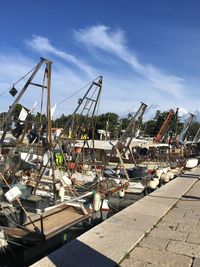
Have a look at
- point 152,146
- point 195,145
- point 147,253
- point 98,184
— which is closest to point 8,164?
point 98,184

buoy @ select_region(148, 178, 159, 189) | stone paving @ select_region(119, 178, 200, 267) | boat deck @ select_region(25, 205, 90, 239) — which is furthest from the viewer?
buoy @ select_region(148, 178, 159, 189)

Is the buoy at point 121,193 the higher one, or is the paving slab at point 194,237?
the paving slab at point 194,237

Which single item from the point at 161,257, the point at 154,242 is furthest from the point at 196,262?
the point at 154,242

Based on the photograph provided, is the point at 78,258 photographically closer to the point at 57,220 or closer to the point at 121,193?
the point at 57,220

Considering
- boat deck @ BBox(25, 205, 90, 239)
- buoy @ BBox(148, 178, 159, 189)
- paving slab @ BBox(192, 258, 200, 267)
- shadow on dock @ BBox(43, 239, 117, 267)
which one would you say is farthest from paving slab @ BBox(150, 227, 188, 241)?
buoy @ BBox(148, 178, 159, 189)

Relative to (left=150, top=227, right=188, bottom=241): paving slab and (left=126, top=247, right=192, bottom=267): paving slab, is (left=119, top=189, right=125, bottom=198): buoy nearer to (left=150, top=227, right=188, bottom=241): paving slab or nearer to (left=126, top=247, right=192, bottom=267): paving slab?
(left=150, top=227, right=188, bottom=241): paving slab

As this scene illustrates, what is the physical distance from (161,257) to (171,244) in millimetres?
810

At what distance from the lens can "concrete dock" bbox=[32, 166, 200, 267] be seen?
19.0ft

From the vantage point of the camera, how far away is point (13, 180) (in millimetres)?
14773

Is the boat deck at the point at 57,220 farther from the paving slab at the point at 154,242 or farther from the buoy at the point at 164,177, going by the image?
the buoy at the point at 164,177

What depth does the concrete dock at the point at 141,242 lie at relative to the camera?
5.79m

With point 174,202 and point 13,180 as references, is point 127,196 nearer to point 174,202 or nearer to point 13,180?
point 13,180

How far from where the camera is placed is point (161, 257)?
596cm

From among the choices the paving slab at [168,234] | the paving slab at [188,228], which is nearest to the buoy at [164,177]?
the paving slab at [188,228]
